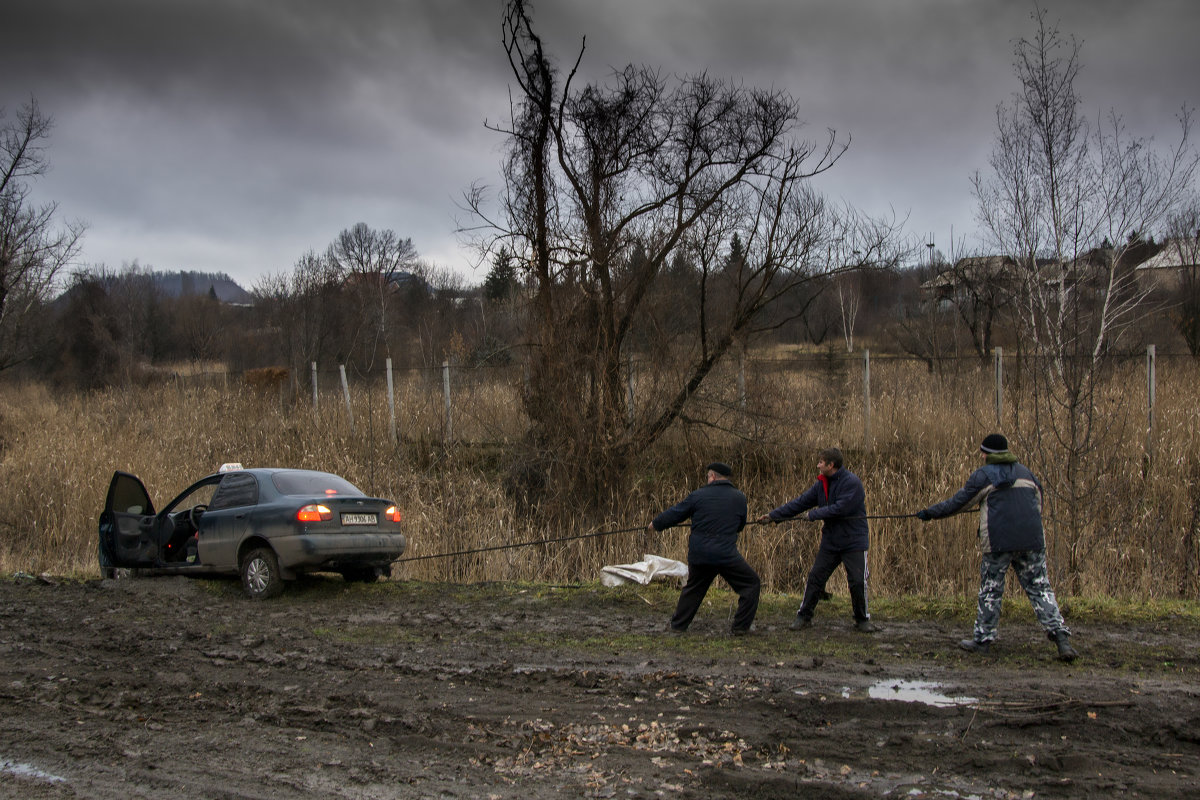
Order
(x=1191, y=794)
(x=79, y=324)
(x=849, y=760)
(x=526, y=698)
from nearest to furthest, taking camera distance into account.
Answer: (x=1191, y=794), (x=849, y=760), (x=526, y=698), (x=79, y=324)

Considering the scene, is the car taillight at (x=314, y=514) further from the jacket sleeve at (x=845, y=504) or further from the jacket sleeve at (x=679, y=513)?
the jacket sleeve at (x=845, y=504)

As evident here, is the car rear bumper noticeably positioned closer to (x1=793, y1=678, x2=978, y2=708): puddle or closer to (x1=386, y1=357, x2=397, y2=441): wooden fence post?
(x1=793, y1=678, x2=978, y2=708): puddle

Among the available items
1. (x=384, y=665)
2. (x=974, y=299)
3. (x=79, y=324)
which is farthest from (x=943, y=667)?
(x=79, y=324)

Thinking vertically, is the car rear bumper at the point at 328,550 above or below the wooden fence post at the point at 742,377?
below

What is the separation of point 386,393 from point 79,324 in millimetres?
30131

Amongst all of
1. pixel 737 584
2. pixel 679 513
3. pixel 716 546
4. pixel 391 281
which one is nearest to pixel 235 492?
pixel 679 513

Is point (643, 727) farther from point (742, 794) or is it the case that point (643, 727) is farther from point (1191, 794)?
point (1191, 794)

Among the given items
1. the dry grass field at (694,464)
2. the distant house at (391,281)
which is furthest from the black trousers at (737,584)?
the distant house at (391,281)

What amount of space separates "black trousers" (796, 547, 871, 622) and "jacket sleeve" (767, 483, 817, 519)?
1.43 ft

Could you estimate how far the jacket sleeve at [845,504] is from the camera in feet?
27.4

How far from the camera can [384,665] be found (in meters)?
7.27

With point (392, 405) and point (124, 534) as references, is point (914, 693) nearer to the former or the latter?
point (124, 534)

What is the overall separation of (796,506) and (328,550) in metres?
5.22

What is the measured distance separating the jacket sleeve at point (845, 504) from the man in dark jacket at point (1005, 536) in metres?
1.01
